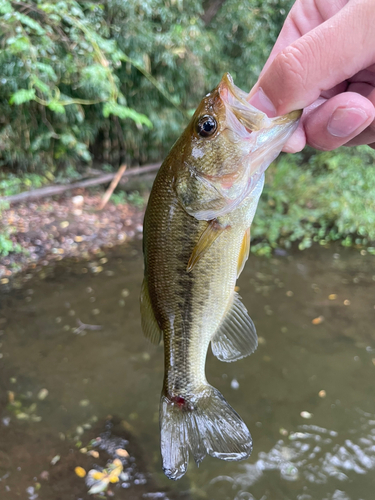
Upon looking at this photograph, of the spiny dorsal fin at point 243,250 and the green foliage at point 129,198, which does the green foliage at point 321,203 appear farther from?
the spiny dorsal fin at point 243,250

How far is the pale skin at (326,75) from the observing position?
3.56 ft

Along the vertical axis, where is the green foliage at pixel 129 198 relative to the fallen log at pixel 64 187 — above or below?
below

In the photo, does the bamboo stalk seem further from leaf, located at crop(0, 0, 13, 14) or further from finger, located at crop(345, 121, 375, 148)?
finger, located at crop(345, 121, 375, 148)

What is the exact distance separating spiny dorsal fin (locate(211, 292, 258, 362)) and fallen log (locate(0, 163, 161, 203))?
17.4ft

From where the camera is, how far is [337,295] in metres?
4.12

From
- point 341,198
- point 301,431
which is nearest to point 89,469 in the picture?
point 301,431

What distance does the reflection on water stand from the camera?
2.35m

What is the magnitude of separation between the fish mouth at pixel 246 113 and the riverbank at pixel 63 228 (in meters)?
3.86

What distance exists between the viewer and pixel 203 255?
4.27 feet

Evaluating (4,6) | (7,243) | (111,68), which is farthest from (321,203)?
(4,6)

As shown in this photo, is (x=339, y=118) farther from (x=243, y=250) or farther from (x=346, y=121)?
(x=243, y=250)

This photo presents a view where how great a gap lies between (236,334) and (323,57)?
1.12 metres

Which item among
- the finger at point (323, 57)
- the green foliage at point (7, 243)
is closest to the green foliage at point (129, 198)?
the green foliage at point (7, 243)

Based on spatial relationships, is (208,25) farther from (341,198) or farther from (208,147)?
(208,147)
